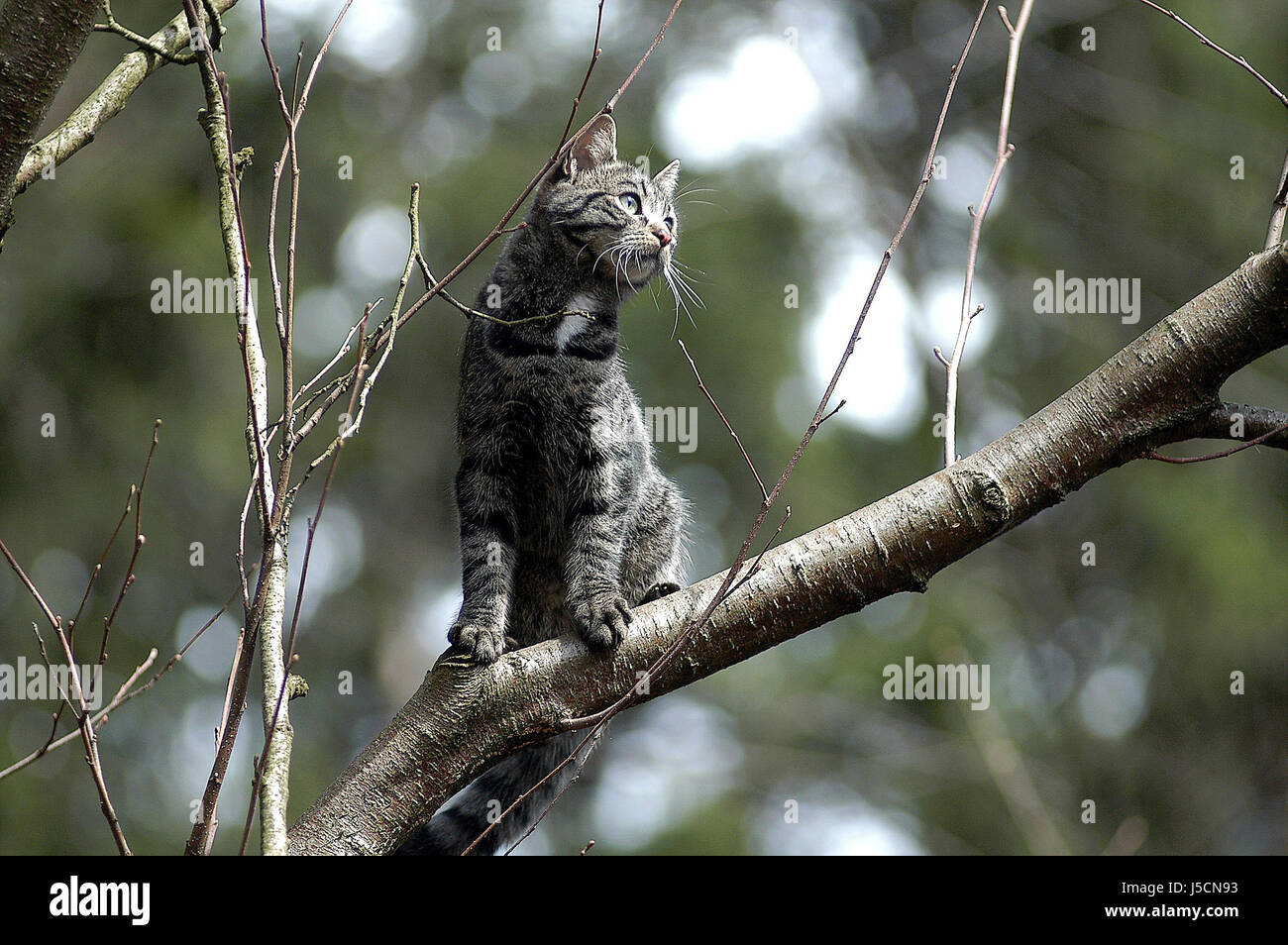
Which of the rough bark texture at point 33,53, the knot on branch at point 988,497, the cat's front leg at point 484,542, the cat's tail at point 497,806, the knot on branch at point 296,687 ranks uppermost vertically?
the rough bark texture at point 33,53

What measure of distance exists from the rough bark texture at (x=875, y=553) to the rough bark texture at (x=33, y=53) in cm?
139

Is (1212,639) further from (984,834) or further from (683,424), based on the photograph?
(683,424)

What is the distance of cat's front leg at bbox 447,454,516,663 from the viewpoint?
315 centimetres

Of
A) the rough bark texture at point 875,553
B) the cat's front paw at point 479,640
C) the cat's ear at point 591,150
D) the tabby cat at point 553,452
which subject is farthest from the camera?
the cat's ear at point 591,150

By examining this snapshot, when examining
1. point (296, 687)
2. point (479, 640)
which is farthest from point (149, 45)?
point (479, 640)

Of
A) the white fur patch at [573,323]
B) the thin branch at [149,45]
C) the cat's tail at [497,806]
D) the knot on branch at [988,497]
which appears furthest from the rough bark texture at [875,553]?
the thin branch at [149,45]

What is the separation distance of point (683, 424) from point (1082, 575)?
3.10 m

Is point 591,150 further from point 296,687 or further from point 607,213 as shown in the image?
point 296,687

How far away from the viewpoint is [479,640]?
2.69 m

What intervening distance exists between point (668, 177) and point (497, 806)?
2436mm

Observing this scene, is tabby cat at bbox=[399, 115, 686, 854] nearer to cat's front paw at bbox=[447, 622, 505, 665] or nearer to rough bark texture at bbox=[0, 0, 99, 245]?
cat's front paw at bbox=[447, 622, 505, 665]

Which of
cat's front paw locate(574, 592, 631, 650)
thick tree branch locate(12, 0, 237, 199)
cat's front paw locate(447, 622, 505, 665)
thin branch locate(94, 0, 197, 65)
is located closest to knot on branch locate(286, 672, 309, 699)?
cat's front paw locate(447, 622, 505, 665)

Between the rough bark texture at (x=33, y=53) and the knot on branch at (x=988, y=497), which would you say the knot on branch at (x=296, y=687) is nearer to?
the rough bark texture at (x=33, y=53)

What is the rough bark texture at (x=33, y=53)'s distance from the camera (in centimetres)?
174
